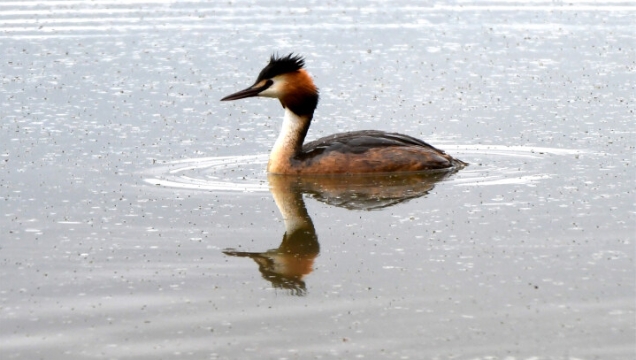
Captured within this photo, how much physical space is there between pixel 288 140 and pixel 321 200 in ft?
4.48

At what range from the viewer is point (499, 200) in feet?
32.0

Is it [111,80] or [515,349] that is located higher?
[111,80]

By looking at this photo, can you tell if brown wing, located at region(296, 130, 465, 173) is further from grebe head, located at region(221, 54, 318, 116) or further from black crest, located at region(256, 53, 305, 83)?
black crest, located at region(256, 53, 305, 83)

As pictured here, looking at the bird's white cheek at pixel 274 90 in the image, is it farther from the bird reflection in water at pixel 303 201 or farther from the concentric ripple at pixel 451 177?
the bird reflection in water at pixel 303 201

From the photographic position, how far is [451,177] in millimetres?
10859

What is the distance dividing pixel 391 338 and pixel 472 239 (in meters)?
2.19

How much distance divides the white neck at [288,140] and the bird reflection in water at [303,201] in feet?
0.62

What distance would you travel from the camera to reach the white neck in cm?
1111

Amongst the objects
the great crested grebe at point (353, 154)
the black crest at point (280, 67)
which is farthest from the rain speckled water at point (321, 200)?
the black crest at point (280, 67)

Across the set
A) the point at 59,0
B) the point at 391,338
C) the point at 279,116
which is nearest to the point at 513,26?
the point at 279,116

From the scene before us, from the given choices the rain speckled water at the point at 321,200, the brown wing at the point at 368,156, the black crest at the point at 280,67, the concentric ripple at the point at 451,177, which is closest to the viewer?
the rain speckled water at the point at 321,200

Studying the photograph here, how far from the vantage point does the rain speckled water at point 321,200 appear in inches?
265

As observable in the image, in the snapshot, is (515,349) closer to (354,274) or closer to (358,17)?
(354,274)

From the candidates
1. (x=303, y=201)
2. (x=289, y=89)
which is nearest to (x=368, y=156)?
(x=289, y=89)
